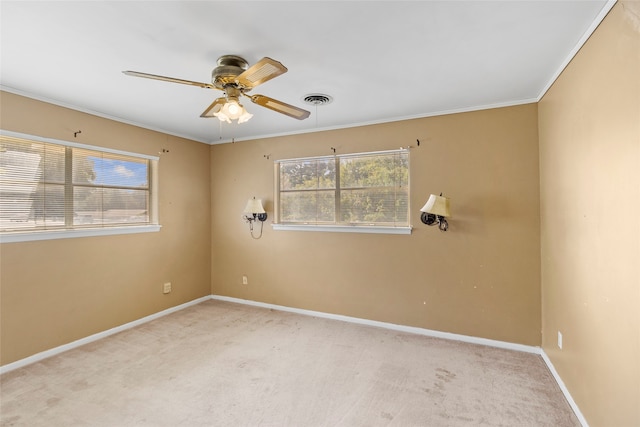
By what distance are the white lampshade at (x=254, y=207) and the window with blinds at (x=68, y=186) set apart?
1250mm

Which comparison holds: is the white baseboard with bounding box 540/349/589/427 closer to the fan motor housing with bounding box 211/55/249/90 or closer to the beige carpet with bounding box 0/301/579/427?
the beige carpet with bounding box 0/301/579/427

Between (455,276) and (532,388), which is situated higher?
(455,276)

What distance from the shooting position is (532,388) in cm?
235

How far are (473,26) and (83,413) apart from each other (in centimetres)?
353

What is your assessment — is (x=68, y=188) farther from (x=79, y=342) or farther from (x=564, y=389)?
(x=564, y=389)

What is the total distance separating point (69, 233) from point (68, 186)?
0.47m

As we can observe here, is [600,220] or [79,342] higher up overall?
[600,220]

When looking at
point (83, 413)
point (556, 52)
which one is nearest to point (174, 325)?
point (83, 413)

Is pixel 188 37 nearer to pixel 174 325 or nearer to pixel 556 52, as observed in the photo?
pixel 556 52

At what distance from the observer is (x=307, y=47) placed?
193 centimetres

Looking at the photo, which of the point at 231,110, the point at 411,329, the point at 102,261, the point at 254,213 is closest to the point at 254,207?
the point at 254,213

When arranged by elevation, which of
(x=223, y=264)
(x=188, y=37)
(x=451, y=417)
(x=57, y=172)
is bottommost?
(x=451, y=417)

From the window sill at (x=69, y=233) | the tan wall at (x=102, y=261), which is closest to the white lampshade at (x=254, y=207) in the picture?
the tan wall at (x=102, y=261)

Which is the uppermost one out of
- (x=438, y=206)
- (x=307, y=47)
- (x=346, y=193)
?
(x=307, y=47)
